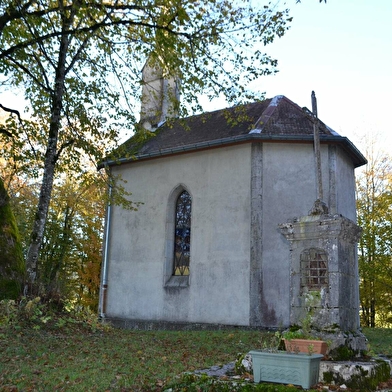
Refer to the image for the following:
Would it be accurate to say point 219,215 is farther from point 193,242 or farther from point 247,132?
point 247,132

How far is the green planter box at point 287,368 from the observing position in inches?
191

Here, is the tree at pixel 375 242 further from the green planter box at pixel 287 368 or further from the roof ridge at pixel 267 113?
the green planter box at pixel 287 368

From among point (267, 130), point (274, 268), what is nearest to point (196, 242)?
point (274, 268)

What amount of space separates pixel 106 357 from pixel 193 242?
6.75 m

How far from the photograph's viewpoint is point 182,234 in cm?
1435

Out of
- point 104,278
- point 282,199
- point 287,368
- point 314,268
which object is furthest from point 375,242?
point 287,368

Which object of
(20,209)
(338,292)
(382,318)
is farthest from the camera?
(382,318)

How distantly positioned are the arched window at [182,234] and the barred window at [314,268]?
311 inches

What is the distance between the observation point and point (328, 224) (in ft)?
20.2

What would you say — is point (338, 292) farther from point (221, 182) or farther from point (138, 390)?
point (221, 182)

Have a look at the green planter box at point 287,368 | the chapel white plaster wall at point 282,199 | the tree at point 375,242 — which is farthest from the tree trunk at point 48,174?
the tree at point 375,242

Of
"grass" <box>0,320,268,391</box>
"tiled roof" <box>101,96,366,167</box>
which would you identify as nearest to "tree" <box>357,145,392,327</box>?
"tiled roof" <box>101,96,366,167</box>

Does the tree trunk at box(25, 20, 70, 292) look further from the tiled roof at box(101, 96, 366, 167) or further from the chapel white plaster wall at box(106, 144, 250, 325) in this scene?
the chapel white plaster wall at box(106, 144, 250, 325)

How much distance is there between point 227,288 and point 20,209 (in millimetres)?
10908
